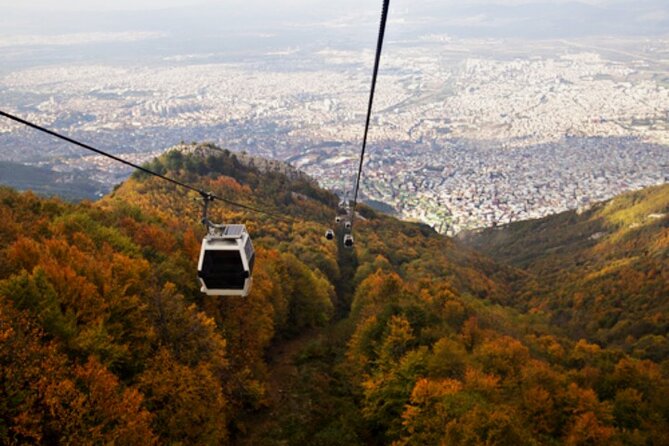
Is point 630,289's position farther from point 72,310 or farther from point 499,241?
point 72,310

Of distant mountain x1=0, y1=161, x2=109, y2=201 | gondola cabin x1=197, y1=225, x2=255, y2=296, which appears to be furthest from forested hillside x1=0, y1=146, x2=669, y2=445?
distant mountain x1=0, y1=161, x2=109, y2=201

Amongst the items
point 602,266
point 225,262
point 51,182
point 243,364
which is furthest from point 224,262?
point 51,182

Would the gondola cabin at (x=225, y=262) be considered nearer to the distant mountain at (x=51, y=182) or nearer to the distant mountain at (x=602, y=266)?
the distant mountain at (x=602, y=266)

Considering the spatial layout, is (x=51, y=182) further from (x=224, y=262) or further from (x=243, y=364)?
(x=224, y=262)

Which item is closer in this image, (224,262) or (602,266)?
(224,262)

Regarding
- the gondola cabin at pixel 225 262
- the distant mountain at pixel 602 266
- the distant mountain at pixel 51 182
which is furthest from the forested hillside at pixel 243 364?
the distant mountain at pixel 51 182

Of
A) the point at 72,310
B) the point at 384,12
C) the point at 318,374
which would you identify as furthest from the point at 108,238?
the point at 384,12
